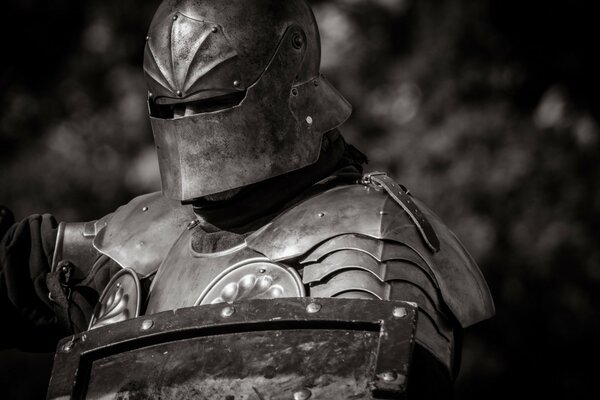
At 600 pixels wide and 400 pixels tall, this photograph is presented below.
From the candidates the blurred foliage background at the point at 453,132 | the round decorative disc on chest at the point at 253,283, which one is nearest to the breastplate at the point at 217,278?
the round decorative disc on chest at the point at 253,283

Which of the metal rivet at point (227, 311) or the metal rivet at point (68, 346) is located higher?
the metal rivet at point (227, 311)

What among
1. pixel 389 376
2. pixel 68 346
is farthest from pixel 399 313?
pixel 68 346

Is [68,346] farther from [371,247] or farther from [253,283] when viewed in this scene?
[371,247]

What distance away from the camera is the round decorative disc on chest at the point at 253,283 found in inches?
182

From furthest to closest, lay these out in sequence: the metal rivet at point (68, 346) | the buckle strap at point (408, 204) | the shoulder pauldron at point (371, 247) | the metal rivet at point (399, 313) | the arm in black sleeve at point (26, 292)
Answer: the arm in black sleeve at point (26, 292), the buckle strap at point (408, 204), the shoulder pauldron at point (371, 247), the metal rivet at point (68, 346), the metal rivet at point (399, 313)

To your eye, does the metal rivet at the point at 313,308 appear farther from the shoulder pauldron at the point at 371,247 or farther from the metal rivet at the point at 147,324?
the metal rivet at the point at 147,324

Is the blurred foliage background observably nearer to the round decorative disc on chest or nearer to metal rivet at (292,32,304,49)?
metal rivet at (292,32,304,49)

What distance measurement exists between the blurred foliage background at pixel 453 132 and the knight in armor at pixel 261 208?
4.61 meters

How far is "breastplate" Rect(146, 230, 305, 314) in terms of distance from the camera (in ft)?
15.2

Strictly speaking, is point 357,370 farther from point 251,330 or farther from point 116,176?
point 116,176

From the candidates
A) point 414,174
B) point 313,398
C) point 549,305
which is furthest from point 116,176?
point 313,398

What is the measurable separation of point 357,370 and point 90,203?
21.1ft

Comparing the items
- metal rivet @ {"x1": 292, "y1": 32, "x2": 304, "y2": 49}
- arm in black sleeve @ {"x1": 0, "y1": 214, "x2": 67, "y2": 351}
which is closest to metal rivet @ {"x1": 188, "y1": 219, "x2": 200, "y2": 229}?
arm in black sleeve @ {"x1": 0, "y1": 214, "x2": 67, "y2": 351}

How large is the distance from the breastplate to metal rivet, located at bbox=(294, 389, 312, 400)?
482mm
